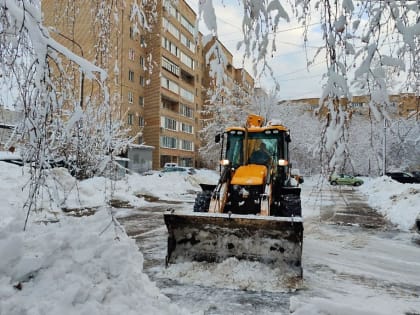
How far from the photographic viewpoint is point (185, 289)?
489 cm

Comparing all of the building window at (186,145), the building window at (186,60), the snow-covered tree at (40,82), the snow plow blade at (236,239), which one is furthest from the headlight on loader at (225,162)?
the building window at (186,60)

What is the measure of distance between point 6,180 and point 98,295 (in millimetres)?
12612

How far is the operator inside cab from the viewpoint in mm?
7652

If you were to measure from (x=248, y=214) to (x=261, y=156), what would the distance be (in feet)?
5.56

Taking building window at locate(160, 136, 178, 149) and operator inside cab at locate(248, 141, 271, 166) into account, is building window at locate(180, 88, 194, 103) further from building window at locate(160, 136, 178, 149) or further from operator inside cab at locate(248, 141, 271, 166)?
operator inside cab at locate(248, 141, 271, 166)

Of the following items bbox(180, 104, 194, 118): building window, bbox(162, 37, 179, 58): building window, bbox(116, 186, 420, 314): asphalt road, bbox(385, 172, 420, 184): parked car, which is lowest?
bbox(116, 186, 420, 314): asphalt road

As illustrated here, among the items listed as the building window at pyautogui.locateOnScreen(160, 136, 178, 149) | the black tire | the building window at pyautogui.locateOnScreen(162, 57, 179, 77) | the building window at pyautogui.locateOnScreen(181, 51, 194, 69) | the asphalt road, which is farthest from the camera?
the building window at pyautogui.locateOnScreen(181, 51, 194, 69)

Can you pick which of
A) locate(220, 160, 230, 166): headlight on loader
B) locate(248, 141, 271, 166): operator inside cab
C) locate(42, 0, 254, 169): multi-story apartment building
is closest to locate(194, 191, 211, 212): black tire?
locate(220, 160, 230, 166): headlight on loader

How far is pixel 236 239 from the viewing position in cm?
562

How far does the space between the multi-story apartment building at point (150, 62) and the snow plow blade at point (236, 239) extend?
2.09 meters

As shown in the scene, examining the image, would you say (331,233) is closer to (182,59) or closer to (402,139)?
(402,139)

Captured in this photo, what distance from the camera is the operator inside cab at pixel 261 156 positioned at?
7.65 meters

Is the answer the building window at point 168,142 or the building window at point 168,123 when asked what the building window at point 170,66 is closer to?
the building window at point 168,123

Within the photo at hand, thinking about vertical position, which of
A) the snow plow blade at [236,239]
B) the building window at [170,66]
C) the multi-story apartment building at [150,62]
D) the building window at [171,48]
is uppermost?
the building window at [171,48]
